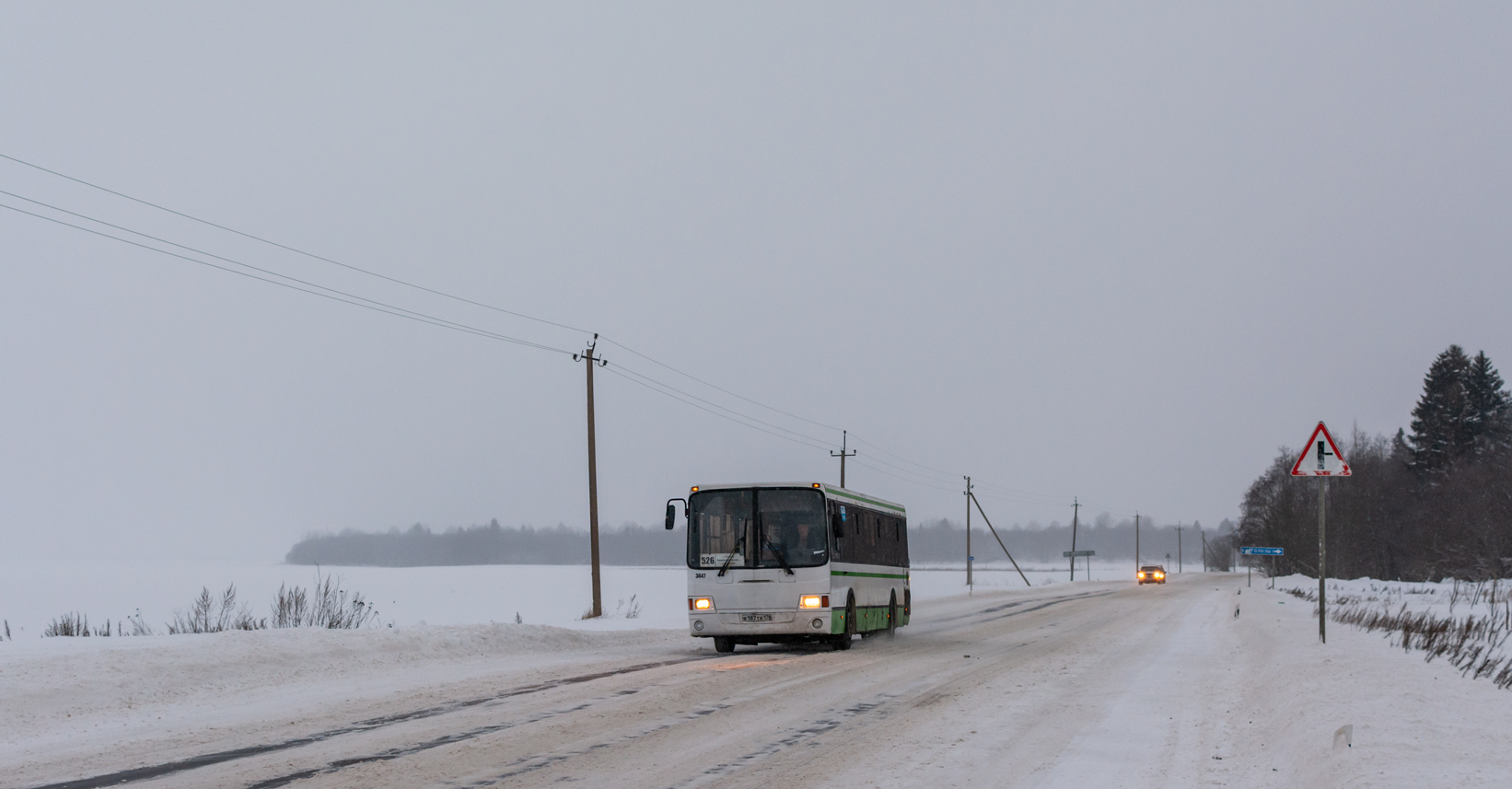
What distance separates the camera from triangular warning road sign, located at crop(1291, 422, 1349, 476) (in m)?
16.1

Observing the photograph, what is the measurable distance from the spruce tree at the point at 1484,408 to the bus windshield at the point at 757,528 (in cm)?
9547

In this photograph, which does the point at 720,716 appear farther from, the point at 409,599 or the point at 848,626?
the point at 409,599

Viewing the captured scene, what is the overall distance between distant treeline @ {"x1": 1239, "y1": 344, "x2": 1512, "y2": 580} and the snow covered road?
237ft

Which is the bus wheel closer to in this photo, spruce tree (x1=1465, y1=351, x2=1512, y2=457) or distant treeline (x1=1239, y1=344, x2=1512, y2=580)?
distant treeline (x1=1239, y1=344, x2=1512, y2=580)

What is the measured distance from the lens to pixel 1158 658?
1875 centimetres

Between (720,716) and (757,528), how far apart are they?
30.3 feet

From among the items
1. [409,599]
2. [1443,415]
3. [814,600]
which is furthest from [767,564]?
[1443,415]

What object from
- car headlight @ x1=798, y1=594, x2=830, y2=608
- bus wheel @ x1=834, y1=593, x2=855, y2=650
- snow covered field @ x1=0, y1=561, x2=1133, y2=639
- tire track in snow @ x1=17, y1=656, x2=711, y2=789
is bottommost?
snow covered field @ x1=0, y1=561, x2=1133, y2=639

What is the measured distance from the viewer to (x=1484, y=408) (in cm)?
9619

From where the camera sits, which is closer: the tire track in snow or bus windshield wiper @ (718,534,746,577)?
the tire track in snow

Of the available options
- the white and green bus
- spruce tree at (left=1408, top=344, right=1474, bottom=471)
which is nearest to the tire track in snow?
the white and green bus

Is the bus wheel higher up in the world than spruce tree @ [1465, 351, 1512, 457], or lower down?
lower down

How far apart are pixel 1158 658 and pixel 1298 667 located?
182 inches

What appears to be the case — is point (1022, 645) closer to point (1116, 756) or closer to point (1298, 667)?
point (1298, 667)
